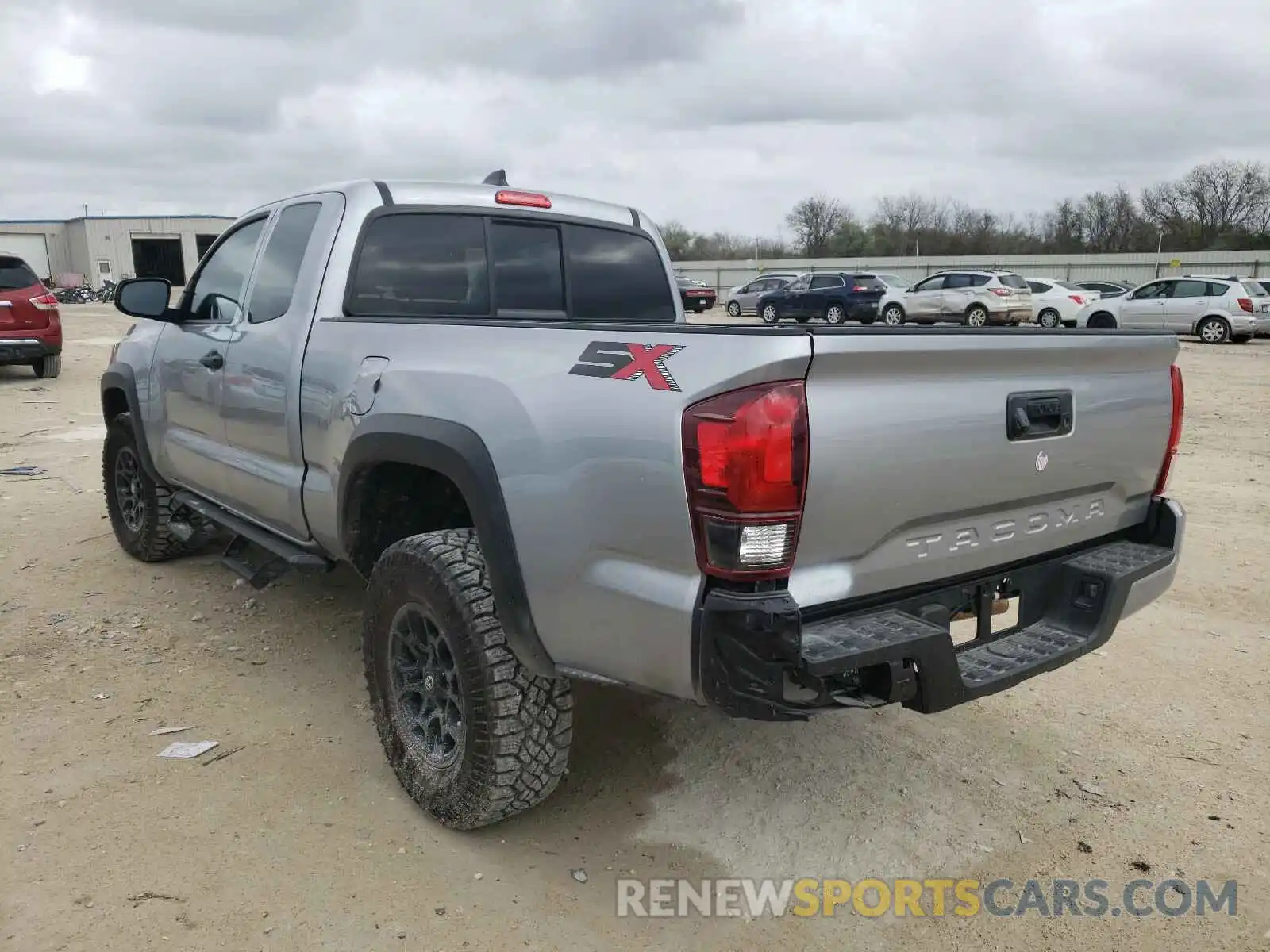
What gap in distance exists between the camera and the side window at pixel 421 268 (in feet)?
11.8

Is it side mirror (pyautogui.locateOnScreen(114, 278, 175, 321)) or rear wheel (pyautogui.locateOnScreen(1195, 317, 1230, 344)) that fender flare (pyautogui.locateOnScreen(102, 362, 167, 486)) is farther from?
rear wheel (pyautogui.locateOnScreen(1195, 317, 1230, 344))

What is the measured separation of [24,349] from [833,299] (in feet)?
66.1

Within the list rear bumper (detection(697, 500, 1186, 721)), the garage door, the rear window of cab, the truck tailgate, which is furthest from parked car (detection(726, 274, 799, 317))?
the garage door

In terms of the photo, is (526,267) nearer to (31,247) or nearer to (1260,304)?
(1260,304)

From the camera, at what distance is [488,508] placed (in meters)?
2.54

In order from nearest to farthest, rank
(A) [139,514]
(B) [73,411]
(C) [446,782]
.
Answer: (C) [446,782] → (A) [139,514] → (B) [73,411]

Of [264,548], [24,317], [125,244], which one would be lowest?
[264,548]

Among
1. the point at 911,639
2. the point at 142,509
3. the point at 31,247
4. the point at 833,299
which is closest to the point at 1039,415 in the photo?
the point at 911,639

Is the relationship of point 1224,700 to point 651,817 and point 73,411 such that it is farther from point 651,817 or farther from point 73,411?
point 73,411

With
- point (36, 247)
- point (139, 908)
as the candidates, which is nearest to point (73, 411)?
point (139, 908)

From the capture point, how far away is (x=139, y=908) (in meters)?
2.58

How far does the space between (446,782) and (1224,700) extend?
3111 millimetres

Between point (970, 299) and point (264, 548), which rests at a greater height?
point (970, 299)

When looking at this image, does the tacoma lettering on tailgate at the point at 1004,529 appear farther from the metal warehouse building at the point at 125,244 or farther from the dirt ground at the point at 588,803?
the metal warehouse building at the point at 125,244
